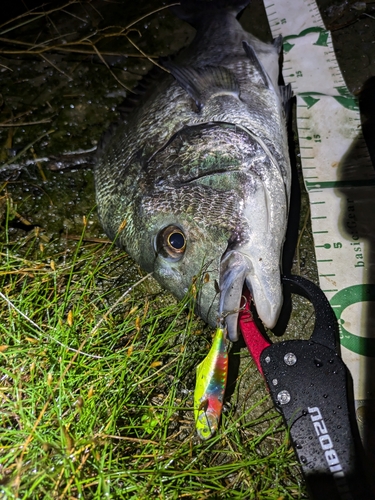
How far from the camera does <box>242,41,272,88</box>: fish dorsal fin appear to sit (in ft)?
10.4

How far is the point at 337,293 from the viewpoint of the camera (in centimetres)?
315

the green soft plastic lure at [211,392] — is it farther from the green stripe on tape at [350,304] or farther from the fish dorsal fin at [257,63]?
the fish dorsal fin at [257,63]

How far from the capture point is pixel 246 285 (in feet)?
8.44

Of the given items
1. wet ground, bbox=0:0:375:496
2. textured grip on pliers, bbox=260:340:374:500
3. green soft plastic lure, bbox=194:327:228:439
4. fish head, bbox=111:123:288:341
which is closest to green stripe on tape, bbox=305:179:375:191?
wet ground, bbox=0:0:375:496

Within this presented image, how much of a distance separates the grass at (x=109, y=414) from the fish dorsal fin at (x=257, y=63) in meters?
1.66

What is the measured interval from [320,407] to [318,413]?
4cm

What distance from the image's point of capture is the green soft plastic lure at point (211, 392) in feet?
8.79

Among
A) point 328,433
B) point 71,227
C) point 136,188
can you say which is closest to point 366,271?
point 328,433

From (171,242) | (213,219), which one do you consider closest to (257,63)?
(213,219)

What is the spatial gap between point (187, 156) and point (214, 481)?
6.60 ft

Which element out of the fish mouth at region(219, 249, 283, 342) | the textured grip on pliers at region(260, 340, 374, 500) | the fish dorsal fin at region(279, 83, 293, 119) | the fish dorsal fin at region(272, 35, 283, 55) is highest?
the fish dorsal fin at region(272, 35, 283, 55)

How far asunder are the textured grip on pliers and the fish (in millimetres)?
299

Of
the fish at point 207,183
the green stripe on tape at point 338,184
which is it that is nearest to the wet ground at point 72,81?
the green stripe on tape at point 338,184

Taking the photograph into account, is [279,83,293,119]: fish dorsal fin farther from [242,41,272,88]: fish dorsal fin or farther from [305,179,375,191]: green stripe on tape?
[305,179,375,191]: green stripe on tape
